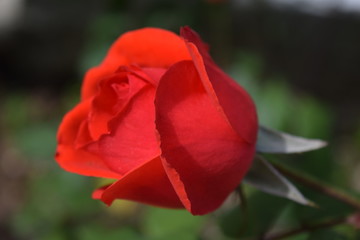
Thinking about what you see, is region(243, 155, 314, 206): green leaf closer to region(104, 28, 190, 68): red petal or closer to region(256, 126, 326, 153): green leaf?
region(256, 126, 326, 153): green leaf

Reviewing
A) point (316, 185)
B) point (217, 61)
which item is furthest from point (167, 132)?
point (217, 61)

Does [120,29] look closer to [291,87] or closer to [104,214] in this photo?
[104,214]

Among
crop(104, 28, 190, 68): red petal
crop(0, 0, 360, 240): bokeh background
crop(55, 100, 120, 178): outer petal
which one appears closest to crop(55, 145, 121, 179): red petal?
crop(55, 100, 120, 178): outer petal

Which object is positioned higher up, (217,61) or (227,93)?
(227,93)

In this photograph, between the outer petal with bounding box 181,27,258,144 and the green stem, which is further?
the green stem

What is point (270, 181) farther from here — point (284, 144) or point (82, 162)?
point (82, 162)
